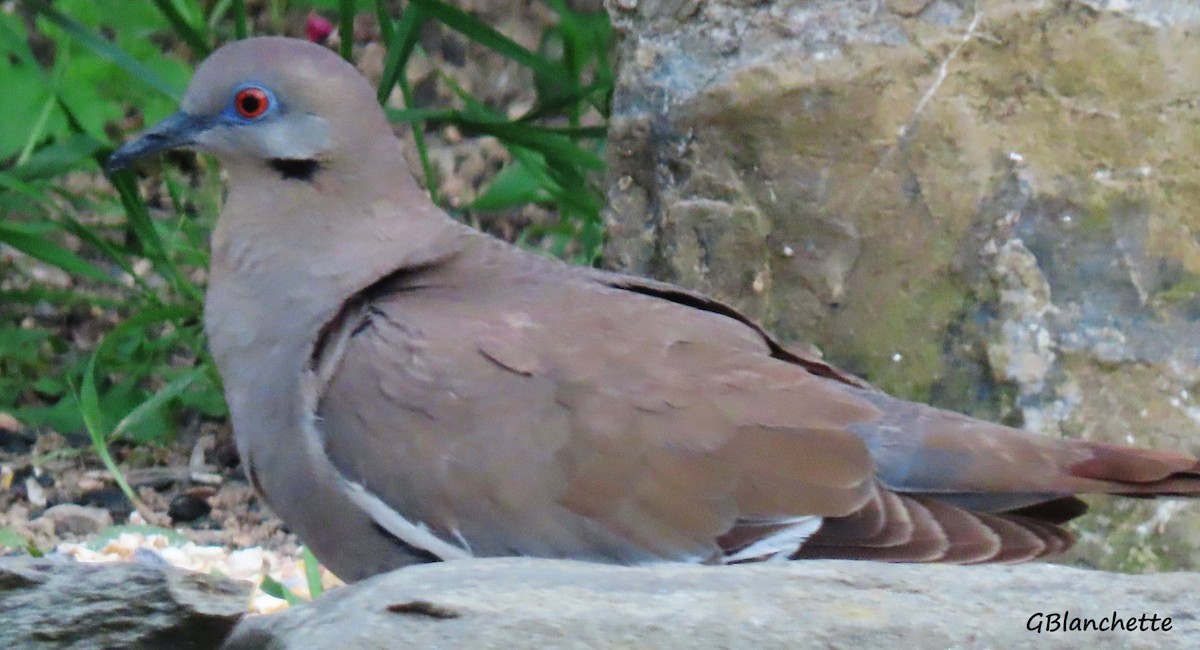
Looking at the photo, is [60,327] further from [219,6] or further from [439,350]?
[439,350]

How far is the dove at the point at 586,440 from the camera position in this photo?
8.72 ft

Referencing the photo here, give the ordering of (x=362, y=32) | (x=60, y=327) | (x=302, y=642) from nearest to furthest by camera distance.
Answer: (x=302, y=642), (x=60, y=327), (x=362, y=32)

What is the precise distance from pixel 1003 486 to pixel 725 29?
1.14 metres

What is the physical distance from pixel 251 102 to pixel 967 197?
4.34 ft

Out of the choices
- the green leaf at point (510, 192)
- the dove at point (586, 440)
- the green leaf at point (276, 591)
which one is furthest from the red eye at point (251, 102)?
the green leaf at point (510, 192)

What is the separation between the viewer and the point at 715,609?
2.04 meters

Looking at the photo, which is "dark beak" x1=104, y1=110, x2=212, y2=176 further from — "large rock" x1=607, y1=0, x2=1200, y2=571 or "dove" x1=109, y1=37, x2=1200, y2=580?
"large rock" x1=607, y1=0, x2=1200, y2=571

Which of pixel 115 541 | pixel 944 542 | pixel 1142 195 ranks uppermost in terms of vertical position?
pixel 1142 195

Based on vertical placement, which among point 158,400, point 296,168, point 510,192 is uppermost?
point 296,168

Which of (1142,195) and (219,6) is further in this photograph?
(219,6)

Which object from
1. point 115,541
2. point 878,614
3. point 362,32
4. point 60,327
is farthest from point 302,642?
point 362,32

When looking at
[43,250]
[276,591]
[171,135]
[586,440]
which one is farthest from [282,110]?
[43,250]

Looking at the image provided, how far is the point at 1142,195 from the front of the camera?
3.25 m

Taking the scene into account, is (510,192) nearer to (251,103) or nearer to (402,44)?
(402,44)
